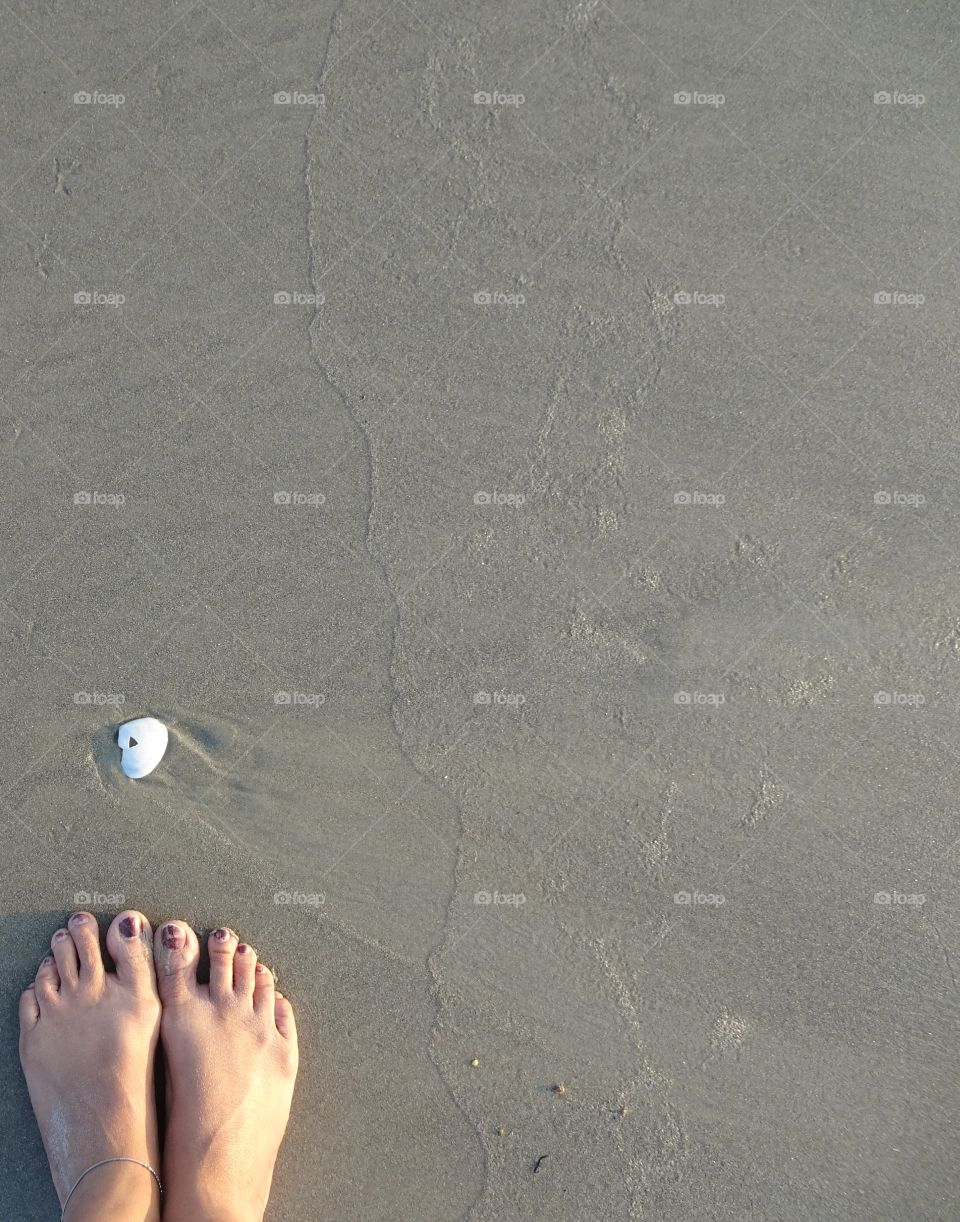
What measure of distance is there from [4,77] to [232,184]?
98cm

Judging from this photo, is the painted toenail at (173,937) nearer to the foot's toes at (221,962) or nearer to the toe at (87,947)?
the foot's toes at (221,962)

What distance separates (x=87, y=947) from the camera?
349cm

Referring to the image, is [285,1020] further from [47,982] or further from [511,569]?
[511,569]

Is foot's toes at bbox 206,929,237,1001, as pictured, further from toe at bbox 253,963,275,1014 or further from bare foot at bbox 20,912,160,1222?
bare foot at bbox 20,912,160,1222

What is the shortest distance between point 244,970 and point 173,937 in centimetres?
31

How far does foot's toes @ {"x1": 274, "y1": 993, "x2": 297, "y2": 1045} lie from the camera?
11.5 feet

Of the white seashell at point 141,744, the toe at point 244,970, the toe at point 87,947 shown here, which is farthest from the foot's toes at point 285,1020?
the white seashell at point 141,744

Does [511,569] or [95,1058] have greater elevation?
[511,569]

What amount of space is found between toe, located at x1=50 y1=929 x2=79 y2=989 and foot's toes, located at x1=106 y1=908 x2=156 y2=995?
0.14 metres

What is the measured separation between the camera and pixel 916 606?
356 centimetres

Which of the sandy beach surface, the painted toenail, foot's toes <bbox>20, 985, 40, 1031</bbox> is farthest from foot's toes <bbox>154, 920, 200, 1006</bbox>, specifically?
foot's toes <bbox>20, 985, 40, 1031</bbox>

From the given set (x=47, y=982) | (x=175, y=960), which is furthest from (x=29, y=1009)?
→ (x=175, y=960)

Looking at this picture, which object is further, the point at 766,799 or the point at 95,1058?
the point at 766,799

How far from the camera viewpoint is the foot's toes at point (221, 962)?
11.5 feet
